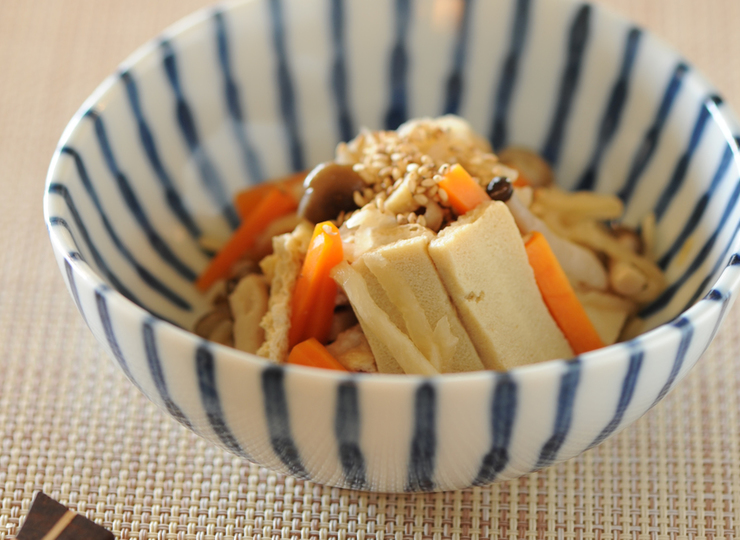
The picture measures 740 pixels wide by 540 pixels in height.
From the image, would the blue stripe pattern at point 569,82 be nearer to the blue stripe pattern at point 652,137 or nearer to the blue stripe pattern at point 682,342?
the blue stripe pattern at point 652,137

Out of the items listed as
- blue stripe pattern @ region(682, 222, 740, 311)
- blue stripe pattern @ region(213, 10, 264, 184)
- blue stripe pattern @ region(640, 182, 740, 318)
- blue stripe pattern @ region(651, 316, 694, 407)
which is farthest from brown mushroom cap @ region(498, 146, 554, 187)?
blue stripe pattern @ region(651, 316, 694, 407)

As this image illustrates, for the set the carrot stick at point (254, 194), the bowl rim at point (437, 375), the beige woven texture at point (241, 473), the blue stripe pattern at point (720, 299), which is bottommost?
the beige woven texture at point (241, 473)

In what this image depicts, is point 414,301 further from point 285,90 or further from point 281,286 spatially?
point 285,90

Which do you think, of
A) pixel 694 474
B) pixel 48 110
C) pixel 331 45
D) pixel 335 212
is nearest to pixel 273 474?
pixel 335 212

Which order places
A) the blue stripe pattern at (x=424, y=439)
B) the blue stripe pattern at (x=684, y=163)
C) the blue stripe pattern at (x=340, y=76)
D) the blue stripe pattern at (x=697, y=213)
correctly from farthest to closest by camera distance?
the blue stripe pattern at (x=340, y=76), the blue stripe pattern at (x=684, y=163), the blue stripe pattern at (x=697, y=213), the blue stripe pattern at (x=424, y=439)

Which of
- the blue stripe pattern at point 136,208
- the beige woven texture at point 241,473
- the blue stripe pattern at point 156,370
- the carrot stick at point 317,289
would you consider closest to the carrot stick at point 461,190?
the carrot stick at point 317,289

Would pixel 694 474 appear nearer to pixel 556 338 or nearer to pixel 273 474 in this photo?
pixel 556 338

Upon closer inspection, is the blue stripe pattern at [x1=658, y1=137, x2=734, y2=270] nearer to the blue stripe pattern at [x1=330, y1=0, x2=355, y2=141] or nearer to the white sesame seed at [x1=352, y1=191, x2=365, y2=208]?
the white sesame seed at [x1=352, y1=191, x2=365, y2=208]
